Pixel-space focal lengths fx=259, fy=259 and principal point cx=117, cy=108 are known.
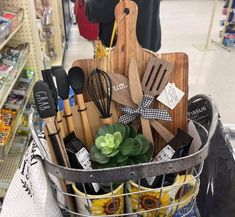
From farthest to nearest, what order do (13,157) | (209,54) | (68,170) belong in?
(209,54), (13,157), (68,170)

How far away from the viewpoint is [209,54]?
3359mm

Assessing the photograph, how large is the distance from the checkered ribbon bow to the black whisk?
35 mm

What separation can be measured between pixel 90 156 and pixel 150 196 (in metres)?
0.13

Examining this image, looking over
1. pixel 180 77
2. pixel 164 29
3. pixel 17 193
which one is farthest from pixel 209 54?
pixel 17 193

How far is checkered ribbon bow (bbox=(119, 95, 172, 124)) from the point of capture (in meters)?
0.53

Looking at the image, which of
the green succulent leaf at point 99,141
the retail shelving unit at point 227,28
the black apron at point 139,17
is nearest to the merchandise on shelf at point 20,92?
the black apron at point 139,17

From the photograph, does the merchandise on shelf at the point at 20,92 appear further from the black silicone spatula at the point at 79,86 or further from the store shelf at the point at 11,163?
the black silicone spatula at the point at 79,86

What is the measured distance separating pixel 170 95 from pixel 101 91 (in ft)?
0.48

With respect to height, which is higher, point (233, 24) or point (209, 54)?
point (233, 24)

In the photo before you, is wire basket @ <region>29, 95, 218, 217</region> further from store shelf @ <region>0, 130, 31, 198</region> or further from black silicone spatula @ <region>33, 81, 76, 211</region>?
store shelf @ <region>0, 130, 31, 198</region>

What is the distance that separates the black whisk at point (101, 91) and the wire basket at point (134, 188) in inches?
5.4

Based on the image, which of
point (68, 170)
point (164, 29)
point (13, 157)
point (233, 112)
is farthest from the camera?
point (164, 29)

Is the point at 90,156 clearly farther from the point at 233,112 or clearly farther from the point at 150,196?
the point at 233,112

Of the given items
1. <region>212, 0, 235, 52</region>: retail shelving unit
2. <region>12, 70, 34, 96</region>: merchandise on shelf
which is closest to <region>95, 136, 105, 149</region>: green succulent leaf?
<region>12, 70, 34, 96</region>: merchandise on shelf
